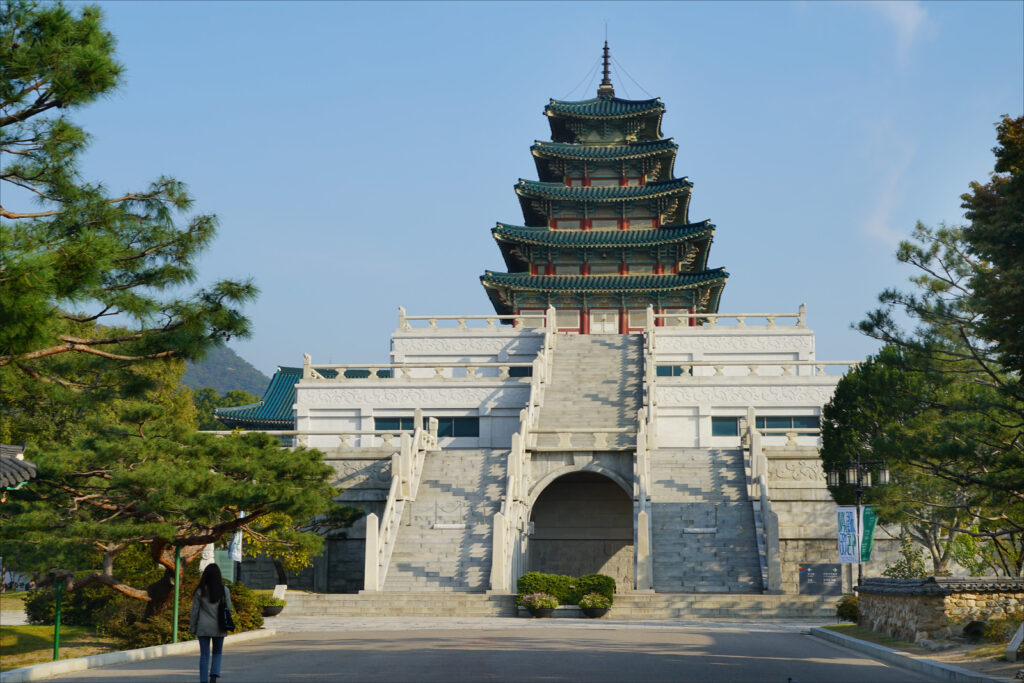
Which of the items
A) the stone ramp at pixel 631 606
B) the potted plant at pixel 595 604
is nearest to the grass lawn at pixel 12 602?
the stone ramp at pixel 631 606

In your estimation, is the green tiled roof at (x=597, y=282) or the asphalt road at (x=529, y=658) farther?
the green tiled roof at (x=597, y=282)

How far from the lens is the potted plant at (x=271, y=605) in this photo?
25.2m

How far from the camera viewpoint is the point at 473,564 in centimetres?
2800

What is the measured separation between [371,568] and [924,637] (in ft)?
47.4

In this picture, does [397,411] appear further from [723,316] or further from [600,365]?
[723,316]

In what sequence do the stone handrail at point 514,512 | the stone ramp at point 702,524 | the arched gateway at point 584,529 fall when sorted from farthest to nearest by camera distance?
the arched gateway at point 584,529, the stone ramp at point 702,524, the stone handrail at point 514,512

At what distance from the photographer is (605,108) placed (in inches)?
2224

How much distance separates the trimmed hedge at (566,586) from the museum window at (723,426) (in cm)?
1619

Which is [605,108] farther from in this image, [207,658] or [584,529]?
[207,658]

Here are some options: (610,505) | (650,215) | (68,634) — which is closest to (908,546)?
(610,505)

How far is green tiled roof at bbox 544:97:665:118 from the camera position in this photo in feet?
182

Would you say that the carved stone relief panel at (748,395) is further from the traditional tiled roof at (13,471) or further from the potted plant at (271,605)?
the traditional tiled roof at (13,471)

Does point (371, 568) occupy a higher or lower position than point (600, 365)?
lower

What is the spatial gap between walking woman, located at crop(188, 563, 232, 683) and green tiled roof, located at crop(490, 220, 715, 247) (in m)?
38.6
